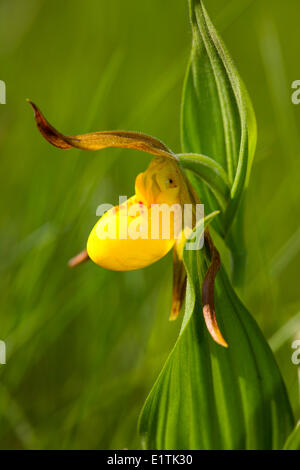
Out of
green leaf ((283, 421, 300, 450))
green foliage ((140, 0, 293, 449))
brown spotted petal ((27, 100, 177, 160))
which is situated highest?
brown spotted petal ((27, 100, 177, 160))

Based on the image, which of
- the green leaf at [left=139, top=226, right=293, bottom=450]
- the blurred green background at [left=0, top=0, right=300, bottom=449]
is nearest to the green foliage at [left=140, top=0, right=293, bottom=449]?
the green leaf at [left=139, top=226, right=293, bottom=450]

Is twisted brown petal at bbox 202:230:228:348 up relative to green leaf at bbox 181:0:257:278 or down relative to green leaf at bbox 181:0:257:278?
down

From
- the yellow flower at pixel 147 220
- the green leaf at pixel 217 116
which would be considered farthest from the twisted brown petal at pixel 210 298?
the green leaf at pixel 217 116

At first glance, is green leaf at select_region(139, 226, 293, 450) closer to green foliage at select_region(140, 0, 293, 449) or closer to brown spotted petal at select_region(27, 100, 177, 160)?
green foliage at select_region(140, 0, 293, 449)

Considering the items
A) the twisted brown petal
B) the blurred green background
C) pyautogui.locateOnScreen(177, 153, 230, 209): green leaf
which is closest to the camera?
the twisted brown petal

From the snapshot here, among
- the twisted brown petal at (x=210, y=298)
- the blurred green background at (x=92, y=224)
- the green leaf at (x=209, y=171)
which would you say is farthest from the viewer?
the blurred green background at (x=92, y=224)

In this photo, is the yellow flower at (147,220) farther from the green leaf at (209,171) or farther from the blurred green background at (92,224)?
the blurred green background at (92,224)

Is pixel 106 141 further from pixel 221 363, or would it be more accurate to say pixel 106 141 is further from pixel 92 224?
pixel 92 224
